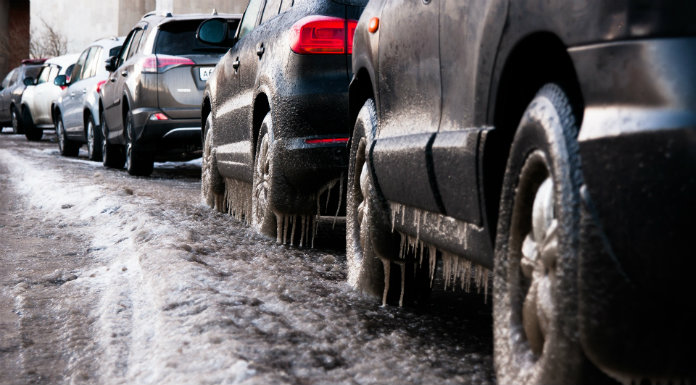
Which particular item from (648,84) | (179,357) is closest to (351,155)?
(179,357)

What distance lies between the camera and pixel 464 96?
3271 millimetres

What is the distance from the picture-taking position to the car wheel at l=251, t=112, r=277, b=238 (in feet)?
20.5

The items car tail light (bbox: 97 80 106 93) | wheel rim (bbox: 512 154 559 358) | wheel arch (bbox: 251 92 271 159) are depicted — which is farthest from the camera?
car tail light (bbox: 97 80 106 93)

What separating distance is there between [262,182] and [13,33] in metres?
52.2

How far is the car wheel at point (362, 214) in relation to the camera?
4559 millimetres

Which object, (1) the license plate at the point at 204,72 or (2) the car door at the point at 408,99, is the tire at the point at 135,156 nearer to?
(1) the license plate at the point at 204,72

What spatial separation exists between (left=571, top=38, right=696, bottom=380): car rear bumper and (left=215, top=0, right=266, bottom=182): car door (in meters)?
4.70

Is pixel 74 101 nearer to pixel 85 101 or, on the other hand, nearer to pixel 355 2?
pixel 85 101

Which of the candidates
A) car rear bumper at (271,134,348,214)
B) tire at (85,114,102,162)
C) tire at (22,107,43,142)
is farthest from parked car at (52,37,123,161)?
car rear bumper at (271,134,348,214)

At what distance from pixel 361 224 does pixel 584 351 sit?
2499 millimetres

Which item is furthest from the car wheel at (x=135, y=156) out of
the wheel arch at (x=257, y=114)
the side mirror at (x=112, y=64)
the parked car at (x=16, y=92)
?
the parked car at (x=16, y=92)

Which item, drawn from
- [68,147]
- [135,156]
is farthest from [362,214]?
[68,147]

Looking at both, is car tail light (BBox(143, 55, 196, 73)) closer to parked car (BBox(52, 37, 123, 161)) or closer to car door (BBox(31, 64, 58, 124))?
parked car (BBox(52, 37, 123, 161))

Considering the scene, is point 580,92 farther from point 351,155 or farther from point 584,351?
point 351,155
